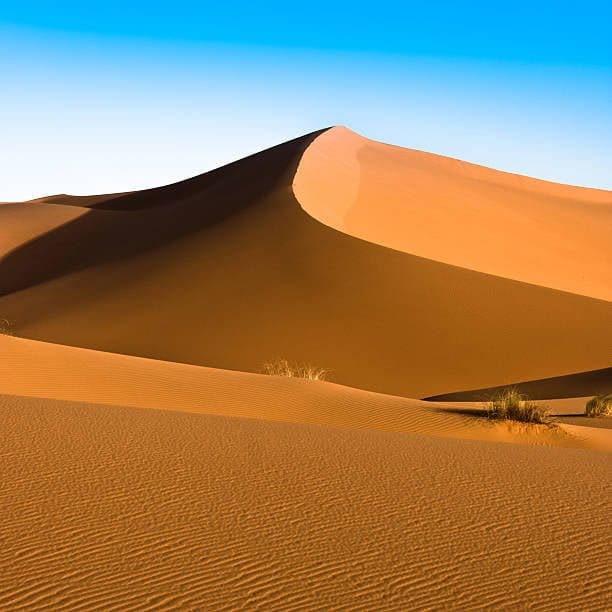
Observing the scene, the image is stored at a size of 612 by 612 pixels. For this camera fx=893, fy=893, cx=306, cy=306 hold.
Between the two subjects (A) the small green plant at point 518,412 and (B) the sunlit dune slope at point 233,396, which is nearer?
(B) the sunlit dune slope at point 233,396

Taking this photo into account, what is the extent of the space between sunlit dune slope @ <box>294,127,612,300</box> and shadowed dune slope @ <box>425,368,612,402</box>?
9660mm

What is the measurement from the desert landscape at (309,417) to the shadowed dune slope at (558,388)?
107 mm

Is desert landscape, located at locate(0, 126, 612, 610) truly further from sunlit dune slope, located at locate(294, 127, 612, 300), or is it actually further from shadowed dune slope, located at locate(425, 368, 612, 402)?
sunlit dune slope, located at locate(294, 127, 612, 300)

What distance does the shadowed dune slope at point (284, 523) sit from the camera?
14.8 feet

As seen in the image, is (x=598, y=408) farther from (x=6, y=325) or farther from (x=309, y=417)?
(x=6, y=325)

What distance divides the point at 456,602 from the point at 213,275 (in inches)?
1058

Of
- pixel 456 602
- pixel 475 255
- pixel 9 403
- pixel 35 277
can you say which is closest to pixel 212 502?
pixel 456 602

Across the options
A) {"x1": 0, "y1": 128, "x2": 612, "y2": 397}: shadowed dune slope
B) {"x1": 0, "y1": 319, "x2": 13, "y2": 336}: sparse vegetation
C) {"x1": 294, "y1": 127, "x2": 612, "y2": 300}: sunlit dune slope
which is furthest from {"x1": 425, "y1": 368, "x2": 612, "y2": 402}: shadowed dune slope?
{"x1": 0, "y1": 319, "x2": 13, "y2": 336}: sparse vegetation

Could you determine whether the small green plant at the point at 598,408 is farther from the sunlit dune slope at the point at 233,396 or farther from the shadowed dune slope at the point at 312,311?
the shadowed dune slope at the point at 312,311

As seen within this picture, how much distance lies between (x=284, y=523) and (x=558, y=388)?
1723 cm

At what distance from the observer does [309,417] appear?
12.6 metres

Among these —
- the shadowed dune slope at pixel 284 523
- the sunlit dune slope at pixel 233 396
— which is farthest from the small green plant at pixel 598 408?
the shadowed dune slope at pixel 284 523

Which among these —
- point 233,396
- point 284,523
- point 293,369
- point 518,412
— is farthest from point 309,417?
point 293,369

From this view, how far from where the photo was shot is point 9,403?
32.9 feet
